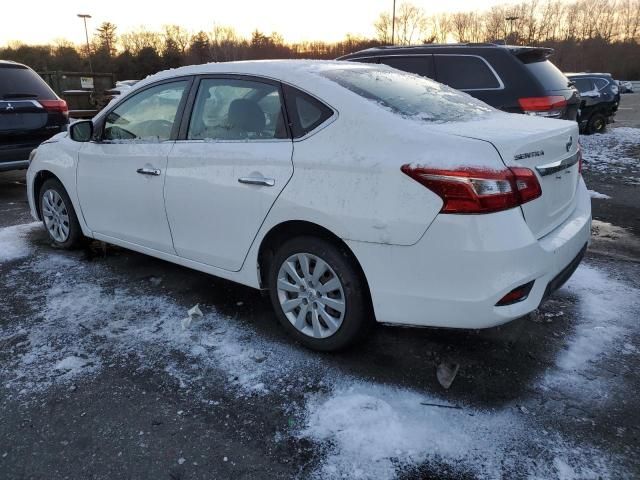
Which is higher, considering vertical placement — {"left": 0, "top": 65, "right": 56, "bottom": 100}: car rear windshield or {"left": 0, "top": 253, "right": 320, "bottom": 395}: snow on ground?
{"left": 0, "top": 65, "right": 56, "bottom": 100}: car rear windshield

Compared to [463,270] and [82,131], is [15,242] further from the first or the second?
[463,270]

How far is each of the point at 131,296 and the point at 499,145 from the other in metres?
2.88

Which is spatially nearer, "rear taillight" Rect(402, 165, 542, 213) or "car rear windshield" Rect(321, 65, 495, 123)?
"rear taillight" Rect(402, 165, 542, 213)

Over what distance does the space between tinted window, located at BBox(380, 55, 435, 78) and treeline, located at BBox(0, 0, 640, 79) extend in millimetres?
51703

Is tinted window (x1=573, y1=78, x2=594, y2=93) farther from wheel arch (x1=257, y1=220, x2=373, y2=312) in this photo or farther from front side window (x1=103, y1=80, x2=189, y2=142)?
wheel arch (x1=257, y1=220, x2=373, y2=312)

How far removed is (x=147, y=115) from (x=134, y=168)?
42 centimetres

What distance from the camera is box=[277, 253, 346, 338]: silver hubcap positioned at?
2.91 metres

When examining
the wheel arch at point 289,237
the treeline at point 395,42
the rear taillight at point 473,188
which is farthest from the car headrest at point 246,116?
the treeline at point 395,42

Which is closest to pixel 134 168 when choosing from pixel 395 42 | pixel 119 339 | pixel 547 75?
pixel 119 339

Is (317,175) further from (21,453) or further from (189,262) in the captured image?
(21,453)

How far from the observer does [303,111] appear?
2.97 m

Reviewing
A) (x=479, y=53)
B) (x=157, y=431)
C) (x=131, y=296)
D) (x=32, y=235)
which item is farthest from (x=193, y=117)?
(x=479, y=53)

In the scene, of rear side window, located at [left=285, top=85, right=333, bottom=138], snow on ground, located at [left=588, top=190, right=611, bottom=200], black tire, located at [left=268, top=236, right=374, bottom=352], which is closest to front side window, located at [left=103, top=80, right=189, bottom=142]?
rear side window, located at [left=285, top=85, right=333, bottom=138]

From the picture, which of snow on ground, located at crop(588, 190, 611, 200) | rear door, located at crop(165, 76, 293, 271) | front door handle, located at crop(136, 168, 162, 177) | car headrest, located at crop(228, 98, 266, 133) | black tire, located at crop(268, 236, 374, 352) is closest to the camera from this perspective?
black tire, located at crop(268, 236, 374, 352)
